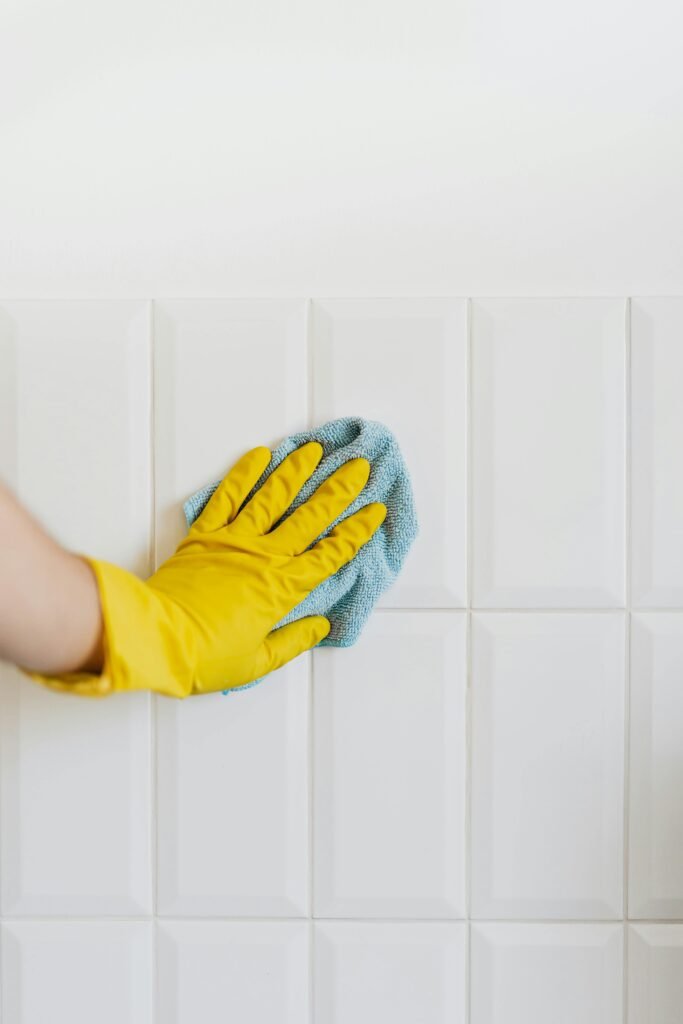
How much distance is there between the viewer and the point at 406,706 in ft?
2.86

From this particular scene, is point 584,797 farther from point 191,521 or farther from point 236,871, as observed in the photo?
point 191,521

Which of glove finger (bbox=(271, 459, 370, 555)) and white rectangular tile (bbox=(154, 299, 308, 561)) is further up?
white rectangular tile (bbox=(154, 299, 308, 561))

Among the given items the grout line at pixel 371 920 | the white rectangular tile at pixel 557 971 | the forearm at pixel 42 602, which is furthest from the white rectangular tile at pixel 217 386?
the white rectangular tile at pixel 557 971

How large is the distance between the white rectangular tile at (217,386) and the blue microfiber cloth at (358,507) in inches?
1.0

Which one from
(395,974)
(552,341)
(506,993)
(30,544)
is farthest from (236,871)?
(552,341)

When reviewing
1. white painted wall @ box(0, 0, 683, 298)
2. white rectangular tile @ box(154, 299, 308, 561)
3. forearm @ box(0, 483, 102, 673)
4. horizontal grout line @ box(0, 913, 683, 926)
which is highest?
white painted wall @ box(0, 0, 683, 298)

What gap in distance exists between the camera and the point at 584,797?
2.86ft

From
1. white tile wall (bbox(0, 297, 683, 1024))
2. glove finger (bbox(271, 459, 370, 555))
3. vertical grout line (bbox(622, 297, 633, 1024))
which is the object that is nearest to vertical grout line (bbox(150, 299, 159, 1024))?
white tile wall (bbox(0, 297, 683, 1024))

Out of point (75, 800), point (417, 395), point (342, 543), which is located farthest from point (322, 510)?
point (75, 800)

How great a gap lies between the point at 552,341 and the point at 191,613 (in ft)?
1.37

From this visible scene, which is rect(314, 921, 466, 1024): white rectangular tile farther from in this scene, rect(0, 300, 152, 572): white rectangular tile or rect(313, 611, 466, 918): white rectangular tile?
rect(0, 300, 152, 572): white rectangular tile

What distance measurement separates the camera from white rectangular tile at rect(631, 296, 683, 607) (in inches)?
33.9

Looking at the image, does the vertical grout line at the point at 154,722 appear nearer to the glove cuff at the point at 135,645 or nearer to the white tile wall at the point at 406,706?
the white tile wall at the point at 406,706

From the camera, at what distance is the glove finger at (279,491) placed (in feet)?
2.72
